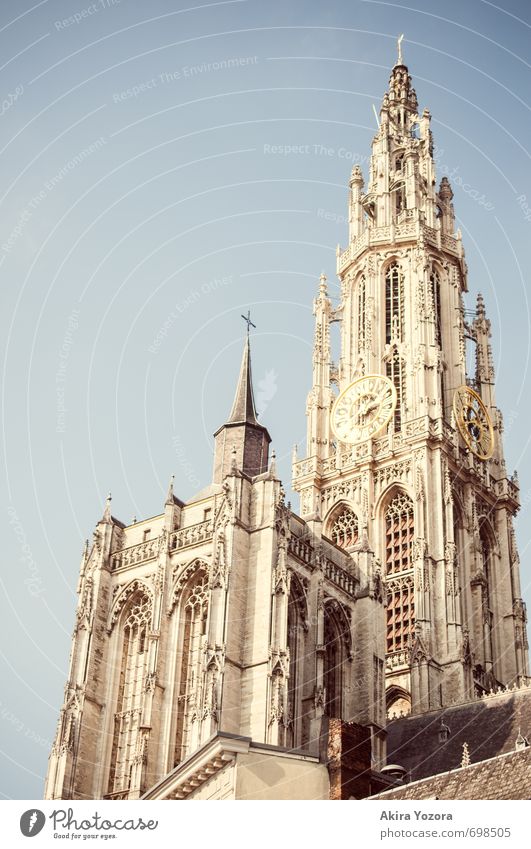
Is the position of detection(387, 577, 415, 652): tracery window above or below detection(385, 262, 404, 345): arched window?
below

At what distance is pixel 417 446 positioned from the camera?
199 ft

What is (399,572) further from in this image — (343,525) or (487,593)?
(487,593)

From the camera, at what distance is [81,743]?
42125 mm

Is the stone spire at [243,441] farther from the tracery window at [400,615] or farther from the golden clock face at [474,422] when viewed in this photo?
the golden clock face at [474,422]

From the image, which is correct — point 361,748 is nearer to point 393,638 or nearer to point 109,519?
point 109,519

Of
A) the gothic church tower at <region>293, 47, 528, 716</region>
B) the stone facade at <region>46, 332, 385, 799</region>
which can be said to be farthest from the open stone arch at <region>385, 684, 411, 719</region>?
the stone facade at <region>46, 332, 385, 799</region>

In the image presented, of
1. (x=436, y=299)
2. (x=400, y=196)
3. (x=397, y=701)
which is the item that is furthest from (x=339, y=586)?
(x=400, y=196)

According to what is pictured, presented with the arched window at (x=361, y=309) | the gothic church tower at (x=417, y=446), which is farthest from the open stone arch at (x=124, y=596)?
the arched window at (x=361, y=309)

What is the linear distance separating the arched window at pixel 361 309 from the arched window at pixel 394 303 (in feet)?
4.08

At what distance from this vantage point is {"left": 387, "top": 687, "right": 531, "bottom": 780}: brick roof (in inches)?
1676

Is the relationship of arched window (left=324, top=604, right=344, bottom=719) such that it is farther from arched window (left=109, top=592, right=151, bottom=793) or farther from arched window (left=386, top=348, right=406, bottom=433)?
arched window (left=386, top=348, right=406, bottom=433)

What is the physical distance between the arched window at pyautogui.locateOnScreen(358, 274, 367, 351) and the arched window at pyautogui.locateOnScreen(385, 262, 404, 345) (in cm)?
124

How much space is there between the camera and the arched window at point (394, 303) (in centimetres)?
6781
